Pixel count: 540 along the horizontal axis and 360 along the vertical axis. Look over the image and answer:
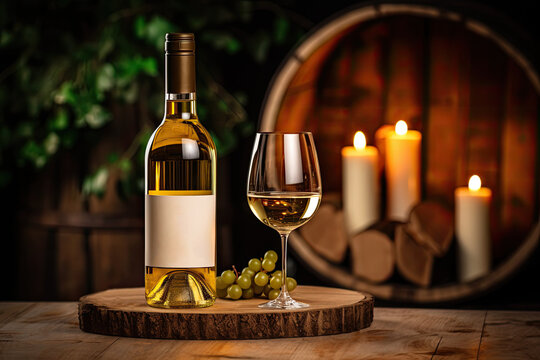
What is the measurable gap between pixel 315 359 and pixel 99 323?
0.30m

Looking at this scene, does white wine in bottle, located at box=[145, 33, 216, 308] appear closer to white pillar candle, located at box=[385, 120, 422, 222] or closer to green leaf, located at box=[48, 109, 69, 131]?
white pillar candle, located at box=[385, 120, 422, 222]

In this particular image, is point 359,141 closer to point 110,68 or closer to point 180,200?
point 110,68

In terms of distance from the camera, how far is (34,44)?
1880 millimetres

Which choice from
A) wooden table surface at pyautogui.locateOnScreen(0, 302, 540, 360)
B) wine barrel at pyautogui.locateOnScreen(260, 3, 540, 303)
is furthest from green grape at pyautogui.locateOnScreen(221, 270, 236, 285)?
wine barrel at pyautogui.locateOnScreen(260, 3, 540, 303)

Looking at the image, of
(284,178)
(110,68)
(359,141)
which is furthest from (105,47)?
(284,178)

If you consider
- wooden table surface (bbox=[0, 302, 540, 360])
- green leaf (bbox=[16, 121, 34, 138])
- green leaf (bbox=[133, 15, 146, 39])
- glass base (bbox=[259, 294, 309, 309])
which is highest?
green leaf (bbox=[133, 15, 146, 39])

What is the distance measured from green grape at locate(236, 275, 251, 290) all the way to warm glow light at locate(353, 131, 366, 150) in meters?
0.60

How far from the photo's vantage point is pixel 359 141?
1.65 m

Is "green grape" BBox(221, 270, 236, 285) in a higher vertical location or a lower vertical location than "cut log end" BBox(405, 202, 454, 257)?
lower

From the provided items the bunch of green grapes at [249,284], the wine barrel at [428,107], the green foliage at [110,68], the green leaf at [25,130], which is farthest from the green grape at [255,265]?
the green leaf at [25,130]

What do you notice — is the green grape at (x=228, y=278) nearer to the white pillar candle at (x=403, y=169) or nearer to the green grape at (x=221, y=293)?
the green grape at (x=221, y=293)

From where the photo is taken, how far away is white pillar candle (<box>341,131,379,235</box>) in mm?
1638

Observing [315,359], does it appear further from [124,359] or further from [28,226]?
[28,226]

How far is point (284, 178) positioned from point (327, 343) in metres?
0.21
